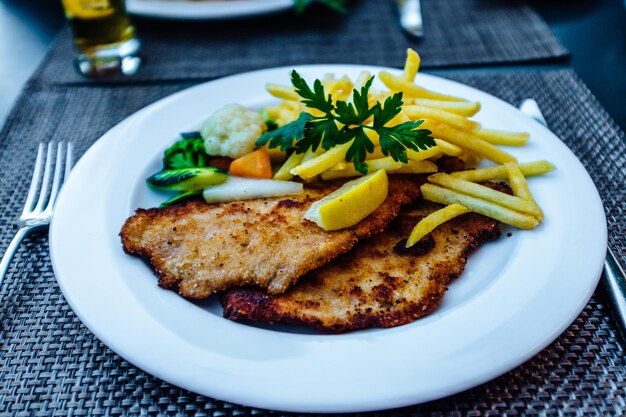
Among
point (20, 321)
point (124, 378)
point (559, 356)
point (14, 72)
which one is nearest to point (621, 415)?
point (559, 356)

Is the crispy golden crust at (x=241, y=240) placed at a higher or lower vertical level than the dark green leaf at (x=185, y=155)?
higher

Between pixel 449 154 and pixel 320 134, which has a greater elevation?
pixel 320 134

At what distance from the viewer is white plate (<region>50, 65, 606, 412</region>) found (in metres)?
1.59

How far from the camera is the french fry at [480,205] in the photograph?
7.08 feet

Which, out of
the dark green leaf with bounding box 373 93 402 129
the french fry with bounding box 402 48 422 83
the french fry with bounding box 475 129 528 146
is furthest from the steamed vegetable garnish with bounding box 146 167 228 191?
the french fry with bounding box 475 129 528 146

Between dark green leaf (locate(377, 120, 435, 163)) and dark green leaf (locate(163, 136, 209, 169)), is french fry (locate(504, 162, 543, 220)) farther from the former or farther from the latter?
dark green leaf (locate(163, 136, 209, 169))

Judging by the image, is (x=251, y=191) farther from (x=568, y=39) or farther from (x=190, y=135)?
(x=568, y=39)

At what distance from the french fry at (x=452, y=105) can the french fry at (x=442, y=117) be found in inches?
1.4

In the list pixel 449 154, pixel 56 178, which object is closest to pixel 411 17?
pixel 449 154

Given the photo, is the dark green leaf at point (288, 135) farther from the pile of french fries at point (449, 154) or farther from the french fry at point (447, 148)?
the french fry at point (447, 148)

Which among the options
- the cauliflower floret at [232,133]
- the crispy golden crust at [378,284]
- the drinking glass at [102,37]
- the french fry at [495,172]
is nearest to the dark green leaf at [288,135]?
the cauliflower floret at [232,133]

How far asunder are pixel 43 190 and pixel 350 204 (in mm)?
1535

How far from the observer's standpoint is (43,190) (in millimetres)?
2637

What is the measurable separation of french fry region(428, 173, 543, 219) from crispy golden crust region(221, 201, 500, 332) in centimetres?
9
